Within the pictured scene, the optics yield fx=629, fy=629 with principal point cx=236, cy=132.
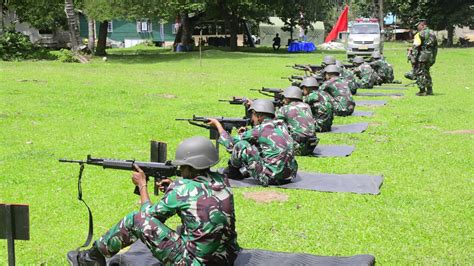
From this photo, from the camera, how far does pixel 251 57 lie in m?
38.8

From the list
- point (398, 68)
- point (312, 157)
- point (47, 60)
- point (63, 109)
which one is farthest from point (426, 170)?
point (47, 60)

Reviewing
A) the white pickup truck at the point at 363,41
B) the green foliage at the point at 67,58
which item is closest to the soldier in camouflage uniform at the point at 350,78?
the white pickup truck at the point at 363,41

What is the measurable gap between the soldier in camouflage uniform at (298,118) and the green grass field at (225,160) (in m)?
0.44

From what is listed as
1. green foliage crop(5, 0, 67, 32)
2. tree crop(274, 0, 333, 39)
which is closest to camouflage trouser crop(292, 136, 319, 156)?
green foliage crop(5, 0, 67, 32)

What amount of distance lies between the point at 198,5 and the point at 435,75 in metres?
15.8

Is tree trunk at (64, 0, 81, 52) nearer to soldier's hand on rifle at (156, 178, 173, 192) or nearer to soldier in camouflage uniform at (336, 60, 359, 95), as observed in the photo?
soldier in camouflage uniform at (336, 60, 359, 95)

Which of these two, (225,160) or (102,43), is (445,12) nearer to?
(102,43)

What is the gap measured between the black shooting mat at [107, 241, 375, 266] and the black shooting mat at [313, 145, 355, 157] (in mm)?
5619

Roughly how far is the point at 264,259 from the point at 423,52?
1614 centimetres

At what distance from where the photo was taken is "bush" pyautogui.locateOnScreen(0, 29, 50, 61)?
108 ft

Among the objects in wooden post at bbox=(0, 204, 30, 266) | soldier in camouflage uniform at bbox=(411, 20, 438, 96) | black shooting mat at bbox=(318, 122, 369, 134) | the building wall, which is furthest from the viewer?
the building wall

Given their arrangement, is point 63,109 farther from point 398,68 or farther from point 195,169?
point 398,68

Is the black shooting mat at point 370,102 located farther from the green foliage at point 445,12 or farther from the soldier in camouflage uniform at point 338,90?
the green foliage at point 445,12

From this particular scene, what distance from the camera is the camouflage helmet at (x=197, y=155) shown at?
5.54 metres
